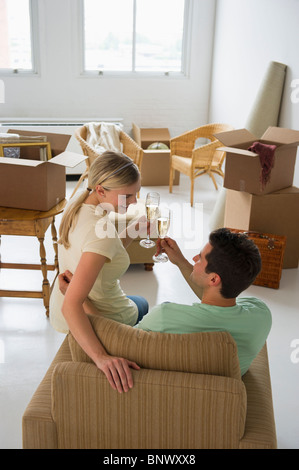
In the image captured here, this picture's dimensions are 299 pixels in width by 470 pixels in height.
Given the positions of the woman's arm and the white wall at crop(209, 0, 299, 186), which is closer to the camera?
the woman's arm

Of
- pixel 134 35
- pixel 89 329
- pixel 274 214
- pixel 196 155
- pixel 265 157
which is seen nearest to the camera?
pixel 89 329

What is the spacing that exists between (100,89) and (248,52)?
7.30 feet

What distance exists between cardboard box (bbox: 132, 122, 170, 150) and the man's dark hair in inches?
223

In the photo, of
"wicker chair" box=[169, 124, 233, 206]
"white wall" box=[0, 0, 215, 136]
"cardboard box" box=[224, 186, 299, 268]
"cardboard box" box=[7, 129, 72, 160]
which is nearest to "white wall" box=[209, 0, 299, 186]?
"white wall" box=[0, 0, 215, 136]

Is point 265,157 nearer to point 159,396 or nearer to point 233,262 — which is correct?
point 233,262

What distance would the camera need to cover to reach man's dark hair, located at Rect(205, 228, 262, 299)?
1.68m

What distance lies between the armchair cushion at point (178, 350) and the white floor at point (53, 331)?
1057 millimetres

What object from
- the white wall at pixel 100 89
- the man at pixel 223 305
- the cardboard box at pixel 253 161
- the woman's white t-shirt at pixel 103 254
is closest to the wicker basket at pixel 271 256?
the cardboard box at pixel 253 161

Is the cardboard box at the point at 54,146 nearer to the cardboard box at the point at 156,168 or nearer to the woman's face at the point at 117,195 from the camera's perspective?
the woman's face at the point at 117,195

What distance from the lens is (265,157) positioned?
4012 mm

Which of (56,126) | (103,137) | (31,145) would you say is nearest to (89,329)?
(31,145)

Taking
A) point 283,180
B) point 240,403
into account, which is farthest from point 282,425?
point 283,180

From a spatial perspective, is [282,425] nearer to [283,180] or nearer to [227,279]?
[227,279]

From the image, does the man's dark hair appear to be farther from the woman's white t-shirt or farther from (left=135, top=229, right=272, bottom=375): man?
the woman's white t-shirt
